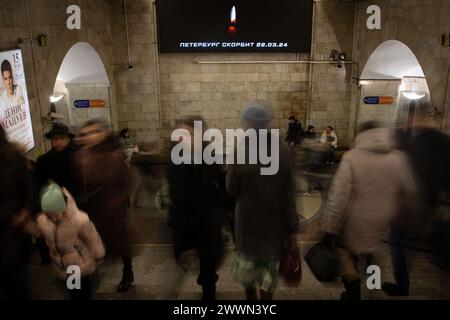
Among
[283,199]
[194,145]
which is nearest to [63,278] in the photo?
[194,145]

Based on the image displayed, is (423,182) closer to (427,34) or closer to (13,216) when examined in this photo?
(13,216)

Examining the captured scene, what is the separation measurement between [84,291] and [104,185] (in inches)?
32.7

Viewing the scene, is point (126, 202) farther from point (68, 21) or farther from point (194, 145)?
point (68, 21)

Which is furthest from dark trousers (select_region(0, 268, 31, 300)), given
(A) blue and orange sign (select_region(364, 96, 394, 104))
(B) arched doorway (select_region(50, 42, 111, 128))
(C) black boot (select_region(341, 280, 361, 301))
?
(A) blue and orange sign (select_region(364, 96, 394, 104))

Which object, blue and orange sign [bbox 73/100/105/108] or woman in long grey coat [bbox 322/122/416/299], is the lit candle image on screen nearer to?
blue and orange sign [bbox 73/100/105/108]

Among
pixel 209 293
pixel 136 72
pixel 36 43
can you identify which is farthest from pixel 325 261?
pixel 136 72

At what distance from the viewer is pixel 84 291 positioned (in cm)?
314

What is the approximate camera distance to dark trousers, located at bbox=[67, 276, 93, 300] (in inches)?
122

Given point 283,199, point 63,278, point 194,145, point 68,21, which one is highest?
point 68,21

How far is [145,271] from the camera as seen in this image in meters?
3.96

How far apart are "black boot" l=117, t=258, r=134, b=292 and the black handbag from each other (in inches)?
63.2

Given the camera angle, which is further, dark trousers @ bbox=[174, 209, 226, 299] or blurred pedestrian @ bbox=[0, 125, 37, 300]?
dark trousers @ bbox=[174, 209, 226, 299]

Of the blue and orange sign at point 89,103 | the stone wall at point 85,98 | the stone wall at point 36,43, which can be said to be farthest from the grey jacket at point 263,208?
the blue and orange sign at point 89,103

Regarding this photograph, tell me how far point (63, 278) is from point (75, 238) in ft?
1.42
